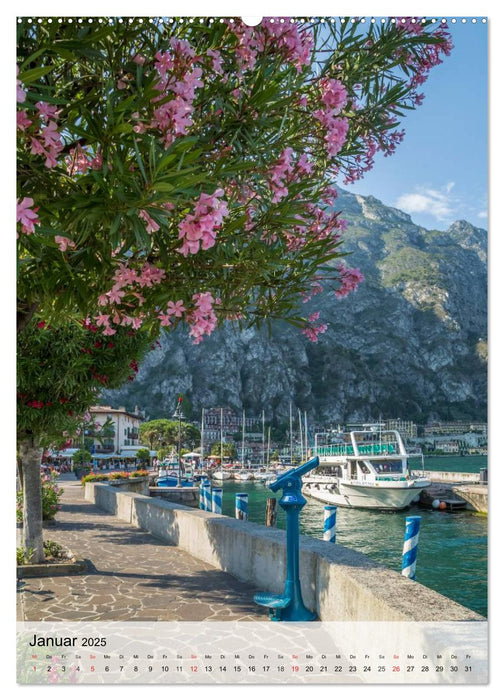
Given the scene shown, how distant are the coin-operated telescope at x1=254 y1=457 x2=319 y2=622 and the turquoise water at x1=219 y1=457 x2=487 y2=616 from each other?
3.20 m

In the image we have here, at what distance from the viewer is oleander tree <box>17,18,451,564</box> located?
7.63ft

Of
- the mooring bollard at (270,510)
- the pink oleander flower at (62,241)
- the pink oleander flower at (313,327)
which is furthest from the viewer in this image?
the mooring bollard at (270,510)

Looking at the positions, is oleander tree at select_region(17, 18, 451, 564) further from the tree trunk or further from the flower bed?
the flower bed

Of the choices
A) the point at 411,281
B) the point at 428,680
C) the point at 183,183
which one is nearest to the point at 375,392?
the point at 411,281

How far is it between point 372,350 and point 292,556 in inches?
128

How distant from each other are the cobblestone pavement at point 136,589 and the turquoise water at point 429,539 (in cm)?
287

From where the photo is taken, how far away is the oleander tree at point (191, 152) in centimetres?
233

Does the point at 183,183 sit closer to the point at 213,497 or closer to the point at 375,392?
the point at 375,392

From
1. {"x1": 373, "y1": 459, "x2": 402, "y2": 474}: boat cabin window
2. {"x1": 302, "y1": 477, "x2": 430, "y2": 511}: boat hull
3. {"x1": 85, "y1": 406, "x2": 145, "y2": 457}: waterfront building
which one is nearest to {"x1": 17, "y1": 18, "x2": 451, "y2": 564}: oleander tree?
{"x1": 85, "y1": 406, "x2": 145, "y2": 457}: waterfront building

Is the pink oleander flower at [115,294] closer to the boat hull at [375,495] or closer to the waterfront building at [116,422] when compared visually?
the waterfront building at [116,422]

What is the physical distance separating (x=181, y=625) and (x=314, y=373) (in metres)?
4.76

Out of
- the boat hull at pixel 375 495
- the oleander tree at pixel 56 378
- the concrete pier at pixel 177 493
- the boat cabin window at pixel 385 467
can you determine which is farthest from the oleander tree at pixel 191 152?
the boat hull at pixel 375 495

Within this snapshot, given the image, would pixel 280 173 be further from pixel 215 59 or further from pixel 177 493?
pixel 177 493

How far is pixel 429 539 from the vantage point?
25.8 m
